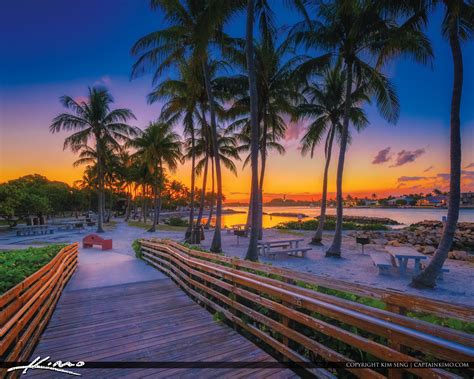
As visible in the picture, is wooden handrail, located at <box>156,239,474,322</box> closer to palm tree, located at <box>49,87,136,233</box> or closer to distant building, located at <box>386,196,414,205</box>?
palm tree, located at <box>49,87,136,233</box>

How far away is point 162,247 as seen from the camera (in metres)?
8.45

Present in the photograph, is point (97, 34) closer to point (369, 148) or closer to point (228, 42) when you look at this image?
point (228, 42)

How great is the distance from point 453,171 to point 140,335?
29.3 ft

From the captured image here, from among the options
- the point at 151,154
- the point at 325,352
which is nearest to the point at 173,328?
the point at 325,352

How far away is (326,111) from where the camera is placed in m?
15.5

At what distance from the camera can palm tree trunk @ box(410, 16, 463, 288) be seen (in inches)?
279

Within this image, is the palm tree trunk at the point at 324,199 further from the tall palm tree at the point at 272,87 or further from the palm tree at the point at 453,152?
the palm tree at the point at 453,152

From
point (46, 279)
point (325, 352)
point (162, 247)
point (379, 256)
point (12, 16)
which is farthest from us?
point (12, 16)

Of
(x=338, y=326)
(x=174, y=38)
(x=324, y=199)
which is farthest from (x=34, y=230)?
(x=338, y=326)

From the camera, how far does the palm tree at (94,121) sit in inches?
841

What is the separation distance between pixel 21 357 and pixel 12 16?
14.3 metres

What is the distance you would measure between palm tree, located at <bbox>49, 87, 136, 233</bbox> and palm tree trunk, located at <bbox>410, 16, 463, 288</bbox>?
921 inches

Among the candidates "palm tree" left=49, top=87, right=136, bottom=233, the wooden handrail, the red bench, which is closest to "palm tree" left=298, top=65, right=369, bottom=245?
the red bench

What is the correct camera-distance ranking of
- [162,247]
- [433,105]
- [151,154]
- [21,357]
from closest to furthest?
[21,357], [162,247], [433,105], [151,154]
